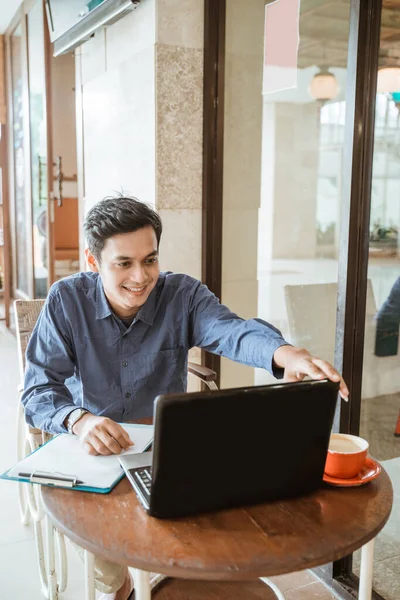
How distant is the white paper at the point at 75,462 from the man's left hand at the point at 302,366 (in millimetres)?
347

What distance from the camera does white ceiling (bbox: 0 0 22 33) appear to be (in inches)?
224

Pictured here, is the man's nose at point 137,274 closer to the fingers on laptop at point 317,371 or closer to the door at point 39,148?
the fingers on laptop at point 317,371

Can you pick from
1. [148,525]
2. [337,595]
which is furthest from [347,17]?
[337,595]

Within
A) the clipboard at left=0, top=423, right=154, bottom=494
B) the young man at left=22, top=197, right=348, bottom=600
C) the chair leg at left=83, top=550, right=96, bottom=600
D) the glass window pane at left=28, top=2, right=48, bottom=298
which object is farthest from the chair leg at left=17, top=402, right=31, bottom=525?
the glass window pane at left=28, top=2, right=48, bottom=298

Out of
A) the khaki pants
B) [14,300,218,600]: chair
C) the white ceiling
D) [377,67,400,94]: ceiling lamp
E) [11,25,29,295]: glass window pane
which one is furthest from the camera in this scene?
[11,25,29,295]: glass window pane

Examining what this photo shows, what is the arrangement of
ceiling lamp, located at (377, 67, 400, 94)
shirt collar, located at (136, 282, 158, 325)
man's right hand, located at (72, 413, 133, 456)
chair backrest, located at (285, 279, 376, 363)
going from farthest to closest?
1. chair backrest, located at (285, 279, 376, 363)
2. ceiling lamp, located at (377, 67, 400, 94)
3. shirt collar, located at (136, 282, 158, 325)
4. man's right hand, located at (72, 413, 133, 456)

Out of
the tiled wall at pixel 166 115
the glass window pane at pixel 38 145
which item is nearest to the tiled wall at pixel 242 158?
the tiled wall at pixel 166 115

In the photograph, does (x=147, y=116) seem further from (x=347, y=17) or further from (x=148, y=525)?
(x=148, y=525)

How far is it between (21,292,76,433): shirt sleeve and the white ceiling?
16.3 ft

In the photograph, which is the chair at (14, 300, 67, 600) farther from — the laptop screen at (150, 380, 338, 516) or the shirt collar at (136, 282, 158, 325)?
the laptop screen at (150, 380, 338, 516)

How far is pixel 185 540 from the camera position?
3.27ft

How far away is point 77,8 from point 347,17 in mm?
1836

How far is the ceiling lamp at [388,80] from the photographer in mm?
1875

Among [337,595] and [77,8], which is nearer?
[337,595]
